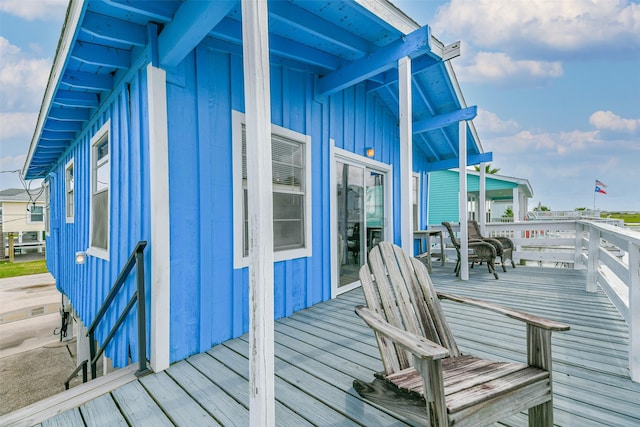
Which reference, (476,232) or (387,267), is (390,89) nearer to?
(476,232)

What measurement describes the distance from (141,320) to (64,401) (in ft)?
1.84

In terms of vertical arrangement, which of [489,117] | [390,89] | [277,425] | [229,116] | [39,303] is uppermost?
[489,117]

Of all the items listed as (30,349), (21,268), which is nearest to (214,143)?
(30,349)

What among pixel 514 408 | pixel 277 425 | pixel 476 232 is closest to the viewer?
pixel 514 408

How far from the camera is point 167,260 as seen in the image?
216 centimetres

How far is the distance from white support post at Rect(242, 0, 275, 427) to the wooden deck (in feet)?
1.27

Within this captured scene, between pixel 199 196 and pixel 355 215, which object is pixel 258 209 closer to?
pixel 199 196

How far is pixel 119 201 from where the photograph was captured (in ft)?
9.26

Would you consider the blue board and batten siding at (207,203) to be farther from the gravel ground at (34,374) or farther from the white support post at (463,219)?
the gravel ground at (34,374)

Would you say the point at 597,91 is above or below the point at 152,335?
above

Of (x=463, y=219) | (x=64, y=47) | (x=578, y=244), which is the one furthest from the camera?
(x=578, y=244)

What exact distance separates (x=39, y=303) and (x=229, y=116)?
11.3 m

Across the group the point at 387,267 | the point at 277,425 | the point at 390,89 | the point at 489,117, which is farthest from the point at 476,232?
the point at 489,117

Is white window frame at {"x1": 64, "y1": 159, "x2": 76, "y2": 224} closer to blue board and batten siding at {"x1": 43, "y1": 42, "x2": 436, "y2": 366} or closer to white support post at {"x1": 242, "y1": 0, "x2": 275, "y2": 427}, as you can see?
blue board and batten siding at {"x1": 43, "y1": 42, "x2": 436, "y2": 366}
